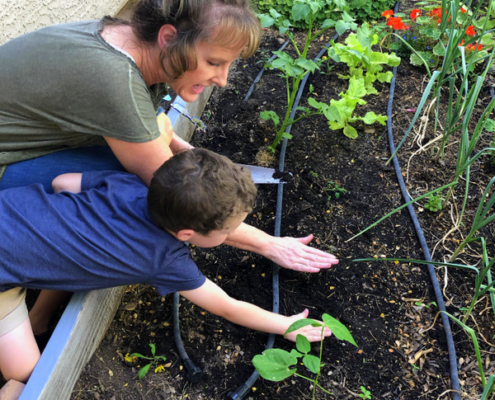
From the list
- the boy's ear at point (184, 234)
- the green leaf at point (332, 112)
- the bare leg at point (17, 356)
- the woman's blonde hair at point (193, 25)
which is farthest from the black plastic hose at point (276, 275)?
the woman's blonde hair at point (193, 25)

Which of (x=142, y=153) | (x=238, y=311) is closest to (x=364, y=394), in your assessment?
(x=238, y=311)

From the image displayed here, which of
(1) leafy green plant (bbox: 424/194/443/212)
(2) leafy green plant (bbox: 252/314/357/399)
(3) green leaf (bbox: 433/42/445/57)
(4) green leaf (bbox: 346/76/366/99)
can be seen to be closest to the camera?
(2) leafy green plant (bbox: 252/314/357/399)

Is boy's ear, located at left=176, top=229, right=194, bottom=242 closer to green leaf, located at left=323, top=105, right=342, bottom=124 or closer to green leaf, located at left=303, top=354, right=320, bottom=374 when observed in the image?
green leaf, located at left=303, top=354, right=320, bottom=374

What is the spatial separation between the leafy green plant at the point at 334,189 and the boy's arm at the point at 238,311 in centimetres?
72

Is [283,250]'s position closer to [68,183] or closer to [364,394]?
[364,394]

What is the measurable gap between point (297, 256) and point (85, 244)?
820 millimetres

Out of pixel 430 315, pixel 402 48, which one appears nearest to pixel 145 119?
Answer: pixel 430 315

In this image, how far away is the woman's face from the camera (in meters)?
1.28

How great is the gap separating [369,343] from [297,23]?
8.28 ft

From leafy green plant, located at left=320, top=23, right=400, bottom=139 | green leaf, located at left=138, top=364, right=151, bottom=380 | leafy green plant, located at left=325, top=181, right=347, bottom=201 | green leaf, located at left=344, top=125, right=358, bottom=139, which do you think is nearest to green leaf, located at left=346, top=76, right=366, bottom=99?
leafy green plant, located at left=320, top=23, right=400, bottom=139

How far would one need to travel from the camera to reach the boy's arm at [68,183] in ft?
4.66

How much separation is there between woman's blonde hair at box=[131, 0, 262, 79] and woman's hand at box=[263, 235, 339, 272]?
0.78m

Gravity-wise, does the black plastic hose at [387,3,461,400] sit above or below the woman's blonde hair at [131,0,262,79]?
below

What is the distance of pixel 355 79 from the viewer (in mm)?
2326
